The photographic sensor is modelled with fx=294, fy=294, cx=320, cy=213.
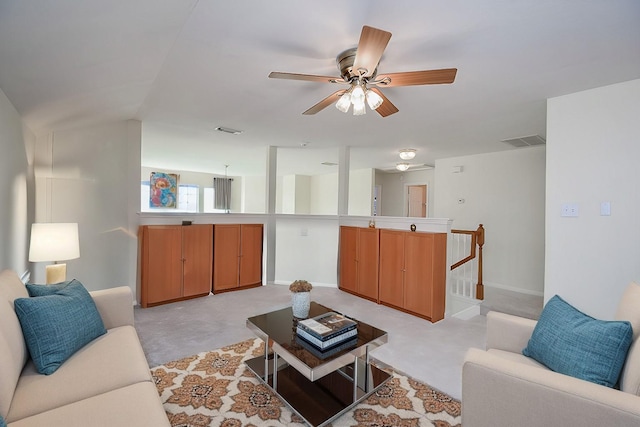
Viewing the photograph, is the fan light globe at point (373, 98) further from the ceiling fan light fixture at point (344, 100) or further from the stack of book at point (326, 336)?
the stack of book at point (326, 336)

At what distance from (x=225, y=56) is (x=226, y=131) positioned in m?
2.22

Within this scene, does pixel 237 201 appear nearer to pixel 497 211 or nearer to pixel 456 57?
pixel 497 211

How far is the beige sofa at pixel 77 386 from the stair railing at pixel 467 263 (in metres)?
4.14

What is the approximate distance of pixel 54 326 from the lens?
153cm

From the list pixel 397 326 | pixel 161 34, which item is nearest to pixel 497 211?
pixel 397 326

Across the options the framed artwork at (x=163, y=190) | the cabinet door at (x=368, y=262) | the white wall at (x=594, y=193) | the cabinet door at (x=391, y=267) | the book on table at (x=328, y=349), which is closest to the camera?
the book on table at (x=328, y=349)

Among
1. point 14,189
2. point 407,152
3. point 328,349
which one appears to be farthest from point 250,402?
point 407,152

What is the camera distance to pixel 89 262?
3635 mm

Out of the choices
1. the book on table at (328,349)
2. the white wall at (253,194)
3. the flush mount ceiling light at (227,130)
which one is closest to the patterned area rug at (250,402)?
the book on table at (328,349)

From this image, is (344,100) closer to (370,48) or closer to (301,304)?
(370,48)

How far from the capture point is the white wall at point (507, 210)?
4.80 meters

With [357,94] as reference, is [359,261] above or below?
→ below

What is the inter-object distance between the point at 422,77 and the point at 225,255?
12.0 ft

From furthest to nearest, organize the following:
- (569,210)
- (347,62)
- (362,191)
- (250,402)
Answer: (362,191) → (569,210) → (347,62) → (250,402)
